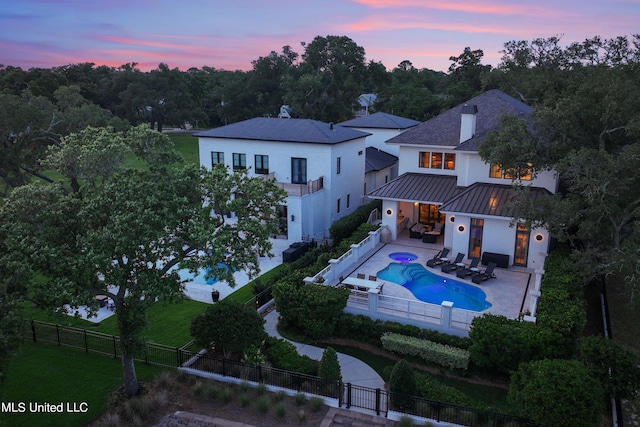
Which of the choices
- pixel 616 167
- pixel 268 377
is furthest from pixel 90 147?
pixel 616 167

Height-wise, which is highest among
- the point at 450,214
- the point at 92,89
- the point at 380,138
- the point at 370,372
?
the point at 92,89

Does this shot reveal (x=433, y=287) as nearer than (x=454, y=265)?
Yes

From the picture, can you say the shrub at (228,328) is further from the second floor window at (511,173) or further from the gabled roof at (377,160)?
the gabled roof at (377,160)

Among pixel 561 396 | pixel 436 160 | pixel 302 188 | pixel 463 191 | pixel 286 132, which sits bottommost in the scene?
pixel 561 396

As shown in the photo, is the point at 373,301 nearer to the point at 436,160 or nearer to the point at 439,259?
the point at 439,259

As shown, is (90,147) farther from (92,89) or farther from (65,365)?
(92,89)

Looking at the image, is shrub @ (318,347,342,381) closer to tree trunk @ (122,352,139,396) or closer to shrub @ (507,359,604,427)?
shrub @ (507,359,604,427)

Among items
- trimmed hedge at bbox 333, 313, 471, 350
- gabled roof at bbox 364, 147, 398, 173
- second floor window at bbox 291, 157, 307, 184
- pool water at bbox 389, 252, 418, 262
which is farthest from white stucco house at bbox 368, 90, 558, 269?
trimmed hedge at bbox 333, 313, 471, 350

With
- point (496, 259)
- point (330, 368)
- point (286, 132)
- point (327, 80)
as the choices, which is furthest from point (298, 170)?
point (327, 80)
